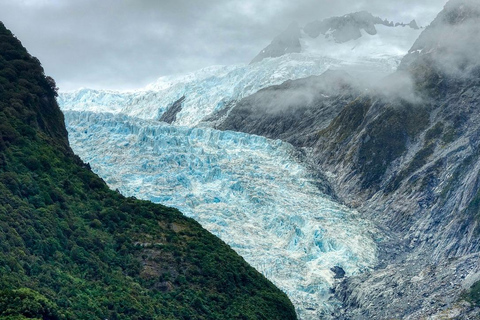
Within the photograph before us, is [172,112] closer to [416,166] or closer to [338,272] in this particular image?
[416,166]

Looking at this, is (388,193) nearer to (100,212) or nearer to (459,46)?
(459,46)

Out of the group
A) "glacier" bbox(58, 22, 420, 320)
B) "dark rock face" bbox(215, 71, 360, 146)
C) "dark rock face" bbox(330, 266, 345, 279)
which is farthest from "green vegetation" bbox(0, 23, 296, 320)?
"dark rock face" bbox(215, 71, 360, 146)

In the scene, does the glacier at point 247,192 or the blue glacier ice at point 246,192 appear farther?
the blue glacier ice at point 246,192

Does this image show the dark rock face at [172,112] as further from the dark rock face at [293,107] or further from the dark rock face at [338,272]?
the dark rock face at [338,272]

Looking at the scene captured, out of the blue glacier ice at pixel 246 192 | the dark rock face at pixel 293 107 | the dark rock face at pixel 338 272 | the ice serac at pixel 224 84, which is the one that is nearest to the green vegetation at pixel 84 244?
the blue glacier ice at pixel 246 192

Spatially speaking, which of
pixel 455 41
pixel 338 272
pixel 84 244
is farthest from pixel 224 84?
pixel 84 244

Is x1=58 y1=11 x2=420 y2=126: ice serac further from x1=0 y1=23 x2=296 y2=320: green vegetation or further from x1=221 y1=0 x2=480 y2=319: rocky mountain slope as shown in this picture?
x1=0 y1=23 x2=296 y2=320: green vegetation

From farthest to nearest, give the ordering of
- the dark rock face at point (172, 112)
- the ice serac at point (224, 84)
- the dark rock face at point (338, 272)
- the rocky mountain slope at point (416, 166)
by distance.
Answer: the dark rock face at point (172, 112), the ice serac at point (224, 84), the dark rock face at point (338, 272), the rocky mountain slope at point (416, 166)

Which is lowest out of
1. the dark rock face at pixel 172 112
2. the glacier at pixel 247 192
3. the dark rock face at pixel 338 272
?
the dark rock face at pixel 338 272
